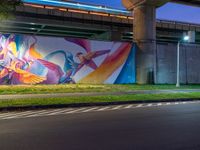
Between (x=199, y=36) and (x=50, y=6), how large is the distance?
36.1 m

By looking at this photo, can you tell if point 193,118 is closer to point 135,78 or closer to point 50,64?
point 50,64


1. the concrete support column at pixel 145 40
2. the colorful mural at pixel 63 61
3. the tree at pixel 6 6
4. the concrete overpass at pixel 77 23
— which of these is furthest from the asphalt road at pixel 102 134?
the concrete overpass at pixel 77 23

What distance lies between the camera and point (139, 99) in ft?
63.0

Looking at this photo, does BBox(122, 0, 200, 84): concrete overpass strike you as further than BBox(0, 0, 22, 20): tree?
Yes

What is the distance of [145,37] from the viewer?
128ft

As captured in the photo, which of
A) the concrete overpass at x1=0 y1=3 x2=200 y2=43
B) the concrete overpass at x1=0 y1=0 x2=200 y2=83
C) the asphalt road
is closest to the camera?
the asphalt road

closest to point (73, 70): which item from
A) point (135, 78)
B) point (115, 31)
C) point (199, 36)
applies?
point (135, 78)

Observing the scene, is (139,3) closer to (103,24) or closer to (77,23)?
(77,23)

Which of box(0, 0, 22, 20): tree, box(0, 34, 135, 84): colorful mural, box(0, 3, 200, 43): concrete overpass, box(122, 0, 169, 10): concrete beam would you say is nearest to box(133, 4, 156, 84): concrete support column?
box(122, 0, 169, 10): concrete beam

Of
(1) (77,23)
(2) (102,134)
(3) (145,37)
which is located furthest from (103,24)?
(2) (102,134)

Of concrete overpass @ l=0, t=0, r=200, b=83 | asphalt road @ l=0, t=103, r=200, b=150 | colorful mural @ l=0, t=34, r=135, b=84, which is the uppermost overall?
concrete overpass @ l=0, t=0, r=200, b=83

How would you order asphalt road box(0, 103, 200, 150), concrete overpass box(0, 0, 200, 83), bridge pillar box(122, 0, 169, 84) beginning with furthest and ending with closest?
1. concrete overpass box(0, 0, 200, 83)
2. bridge pillar box(122, 0, 169, 84)
3. asphalt road box(0, 103, 200, 150)

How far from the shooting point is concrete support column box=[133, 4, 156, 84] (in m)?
39.1

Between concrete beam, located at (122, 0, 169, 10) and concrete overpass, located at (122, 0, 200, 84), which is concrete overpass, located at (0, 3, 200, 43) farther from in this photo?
concrete overpass, located at (122, 0, 200, 84)
